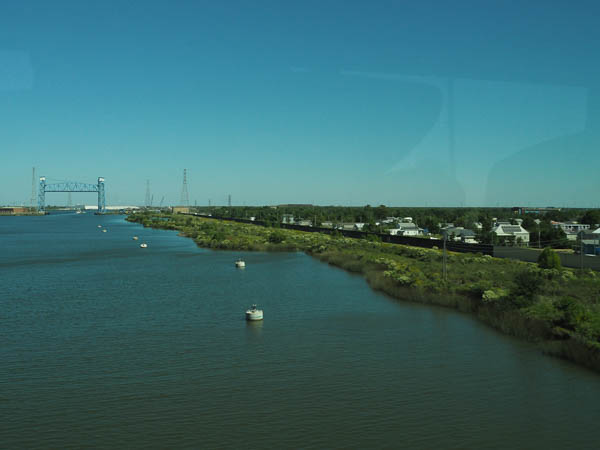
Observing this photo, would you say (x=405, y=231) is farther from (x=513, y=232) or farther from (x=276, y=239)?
(x=276, y=239)

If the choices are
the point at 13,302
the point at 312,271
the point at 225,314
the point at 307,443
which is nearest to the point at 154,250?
the point at 312,271

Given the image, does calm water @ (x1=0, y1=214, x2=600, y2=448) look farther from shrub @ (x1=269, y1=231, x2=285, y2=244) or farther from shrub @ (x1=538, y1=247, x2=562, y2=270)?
shrub @ (x1=269, y1=231, x2=285, y2=244)

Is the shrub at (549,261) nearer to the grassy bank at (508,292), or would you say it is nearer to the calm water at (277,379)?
the grassy bank at (508,292)

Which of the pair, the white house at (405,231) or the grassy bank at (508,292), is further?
the white house at (405,231)

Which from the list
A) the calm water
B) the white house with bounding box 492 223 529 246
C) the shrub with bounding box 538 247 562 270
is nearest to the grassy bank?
the shrub with bounding box 538 247 562 270

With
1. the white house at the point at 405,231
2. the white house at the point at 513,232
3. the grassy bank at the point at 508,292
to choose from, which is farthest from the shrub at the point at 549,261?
the white house at the point at 405,231

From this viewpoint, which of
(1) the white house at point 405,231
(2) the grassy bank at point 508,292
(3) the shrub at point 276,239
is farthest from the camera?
(1) the white house at point 405,231
